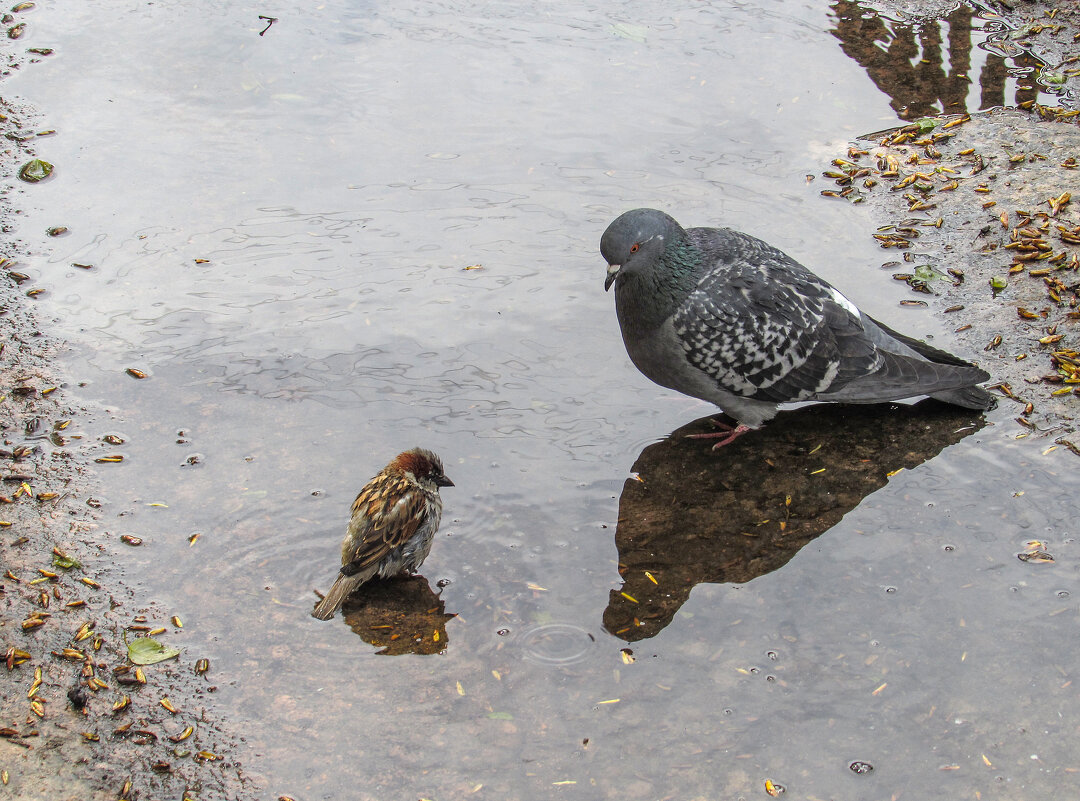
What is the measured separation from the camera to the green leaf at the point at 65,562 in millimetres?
4785

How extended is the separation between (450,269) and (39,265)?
9.74 feet

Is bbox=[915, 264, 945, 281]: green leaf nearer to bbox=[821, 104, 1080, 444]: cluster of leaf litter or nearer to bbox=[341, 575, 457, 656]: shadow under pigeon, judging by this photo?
bbox=[821, 104, 1080, 444]: cluster of leaf litter

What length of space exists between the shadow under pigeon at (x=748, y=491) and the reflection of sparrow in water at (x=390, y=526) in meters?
1.02

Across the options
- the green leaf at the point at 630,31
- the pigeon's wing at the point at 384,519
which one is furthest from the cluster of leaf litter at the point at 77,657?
the green leaf at the point at 630,31

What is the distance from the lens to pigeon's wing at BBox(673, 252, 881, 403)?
571 cm

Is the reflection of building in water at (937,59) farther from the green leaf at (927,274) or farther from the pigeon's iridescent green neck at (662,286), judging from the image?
the pigeon's iridescent green neck at (662,286)

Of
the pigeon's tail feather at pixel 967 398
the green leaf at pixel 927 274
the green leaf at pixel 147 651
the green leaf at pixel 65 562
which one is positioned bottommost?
the green leaf at pixel 65 562

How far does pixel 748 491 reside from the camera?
18.1ft

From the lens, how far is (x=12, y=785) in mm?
3744

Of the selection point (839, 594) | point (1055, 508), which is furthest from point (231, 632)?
point (1055, 508)

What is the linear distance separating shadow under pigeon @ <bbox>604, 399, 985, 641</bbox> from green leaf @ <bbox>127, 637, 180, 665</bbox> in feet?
6.72

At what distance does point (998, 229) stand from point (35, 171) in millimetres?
7692

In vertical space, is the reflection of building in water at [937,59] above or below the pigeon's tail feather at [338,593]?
above

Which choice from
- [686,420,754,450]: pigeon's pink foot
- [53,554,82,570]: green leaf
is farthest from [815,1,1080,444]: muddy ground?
[53,554,82,570]: green leaf
